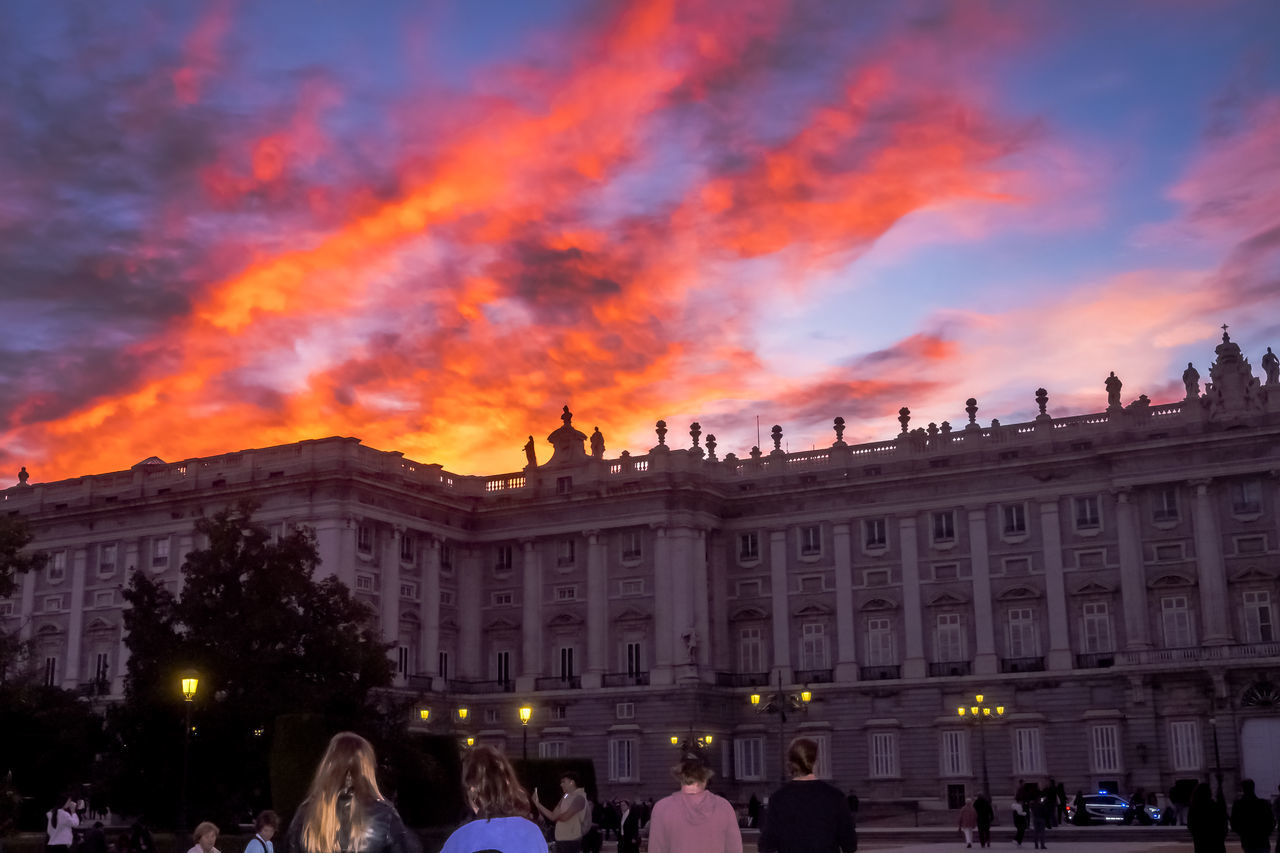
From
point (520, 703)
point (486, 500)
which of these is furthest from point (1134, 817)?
point (486, 500)

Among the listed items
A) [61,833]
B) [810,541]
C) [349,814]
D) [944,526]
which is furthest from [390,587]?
[349,814]

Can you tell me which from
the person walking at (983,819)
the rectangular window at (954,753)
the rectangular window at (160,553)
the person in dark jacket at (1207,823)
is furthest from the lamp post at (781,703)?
the person in dark jacket at (1207,823)

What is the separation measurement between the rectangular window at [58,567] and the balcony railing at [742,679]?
3495 cm

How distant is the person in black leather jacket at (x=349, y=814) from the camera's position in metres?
8.04

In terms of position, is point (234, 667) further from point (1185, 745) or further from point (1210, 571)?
point (1210, 571)

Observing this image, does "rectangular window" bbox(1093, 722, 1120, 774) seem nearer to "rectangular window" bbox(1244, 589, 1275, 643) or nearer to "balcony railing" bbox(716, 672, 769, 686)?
"rectangular window" bbox(1244, 589, 1275, 643)

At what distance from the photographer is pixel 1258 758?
63.1 meters

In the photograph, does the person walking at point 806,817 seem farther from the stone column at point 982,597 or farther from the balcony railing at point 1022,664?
the stone column at point 982,597

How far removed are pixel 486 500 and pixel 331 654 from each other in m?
31.1

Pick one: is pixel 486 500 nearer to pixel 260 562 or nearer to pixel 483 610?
pixel 483 610

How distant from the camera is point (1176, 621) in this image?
2643 inches

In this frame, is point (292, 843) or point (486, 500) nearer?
point (292, 843)

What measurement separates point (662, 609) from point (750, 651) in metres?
5.24

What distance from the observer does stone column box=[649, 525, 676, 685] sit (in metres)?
74.3
